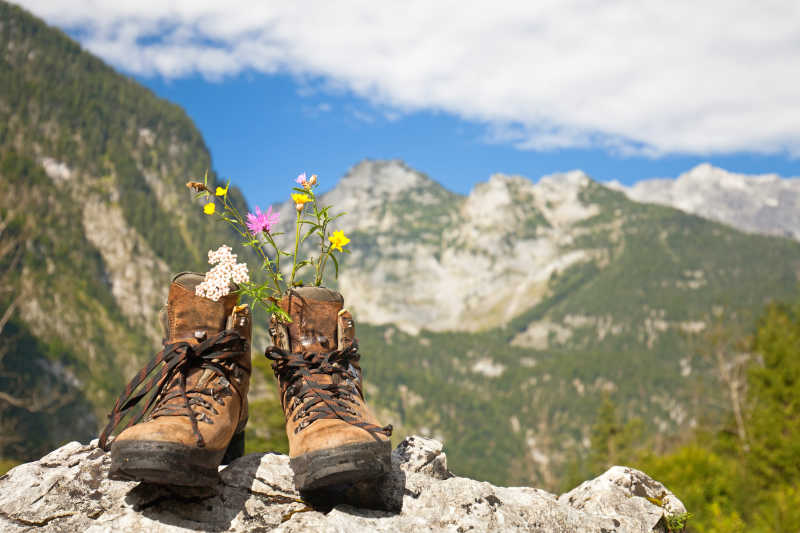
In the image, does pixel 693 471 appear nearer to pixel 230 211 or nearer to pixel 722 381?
pixel 722 381

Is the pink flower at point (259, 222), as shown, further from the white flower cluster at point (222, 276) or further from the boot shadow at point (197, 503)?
the boot shadow at point (197, 503)

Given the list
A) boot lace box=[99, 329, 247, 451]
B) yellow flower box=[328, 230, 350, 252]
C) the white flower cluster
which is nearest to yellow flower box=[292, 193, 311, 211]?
yellow flower box=[328, 230, 350, 252]

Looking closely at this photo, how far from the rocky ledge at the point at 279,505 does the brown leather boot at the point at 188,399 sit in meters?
0.24

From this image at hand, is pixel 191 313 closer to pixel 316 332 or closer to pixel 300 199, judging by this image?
pixel 316 332

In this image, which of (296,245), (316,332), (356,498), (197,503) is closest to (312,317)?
(316,332)

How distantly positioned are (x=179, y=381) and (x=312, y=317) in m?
1.09

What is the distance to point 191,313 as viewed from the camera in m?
4.41

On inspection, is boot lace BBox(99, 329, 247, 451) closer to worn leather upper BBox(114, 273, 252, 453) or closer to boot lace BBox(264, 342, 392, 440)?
worn leather upper BBox(114, 273, 252, 453)

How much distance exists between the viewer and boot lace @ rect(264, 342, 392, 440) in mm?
3889

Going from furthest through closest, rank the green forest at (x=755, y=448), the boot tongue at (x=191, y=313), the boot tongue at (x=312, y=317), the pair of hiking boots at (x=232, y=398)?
the green forest at (x=755, y=448) < the boot tongue at (x=312, y=317) < the boot tongue at (x=191, y=313) < the pair of hiking boots at (x=232, y=398)

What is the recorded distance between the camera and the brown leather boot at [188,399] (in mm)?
3352

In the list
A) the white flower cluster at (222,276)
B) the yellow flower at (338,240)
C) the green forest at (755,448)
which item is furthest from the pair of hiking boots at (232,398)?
the green forest at (755,448)

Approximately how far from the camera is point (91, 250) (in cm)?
18888

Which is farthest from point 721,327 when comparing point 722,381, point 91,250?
point 91,250
